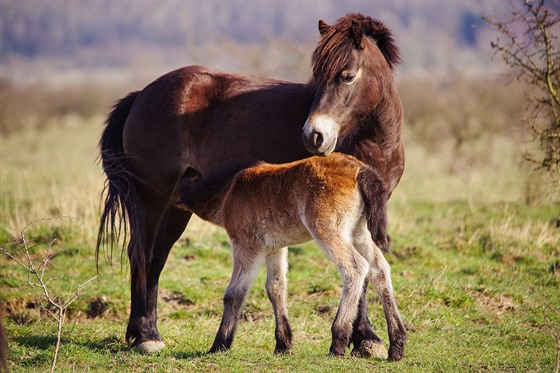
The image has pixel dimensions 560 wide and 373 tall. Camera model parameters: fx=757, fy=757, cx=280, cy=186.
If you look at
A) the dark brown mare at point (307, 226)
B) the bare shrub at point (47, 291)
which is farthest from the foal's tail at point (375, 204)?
the bare shrub at point (47, 291)

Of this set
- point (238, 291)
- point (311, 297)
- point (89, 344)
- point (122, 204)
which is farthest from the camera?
point (311, 297)

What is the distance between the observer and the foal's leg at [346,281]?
5996mm

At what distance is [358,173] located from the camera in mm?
6203

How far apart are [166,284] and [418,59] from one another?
4675 inches

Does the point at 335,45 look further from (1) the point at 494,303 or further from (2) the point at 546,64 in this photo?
(2) the point at 546,64

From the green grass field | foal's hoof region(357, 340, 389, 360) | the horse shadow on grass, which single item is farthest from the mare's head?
the horse shadow on grass

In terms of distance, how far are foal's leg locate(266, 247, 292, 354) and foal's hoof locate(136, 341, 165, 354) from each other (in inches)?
50.4

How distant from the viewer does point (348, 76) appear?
254 inches

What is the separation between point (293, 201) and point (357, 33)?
154 centimetres

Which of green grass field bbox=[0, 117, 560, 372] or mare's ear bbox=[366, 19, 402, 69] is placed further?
mare's ear bbox=[366, 19, 402, 69]

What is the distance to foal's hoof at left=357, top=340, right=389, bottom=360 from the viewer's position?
21.8ft

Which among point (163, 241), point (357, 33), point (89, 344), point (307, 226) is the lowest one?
point (89, 344)

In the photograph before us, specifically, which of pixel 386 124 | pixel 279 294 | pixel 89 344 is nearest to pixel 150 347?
pixel 89 344

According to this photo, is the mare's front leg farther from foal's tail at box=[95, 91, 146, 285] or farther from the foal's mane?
the foal's mane
